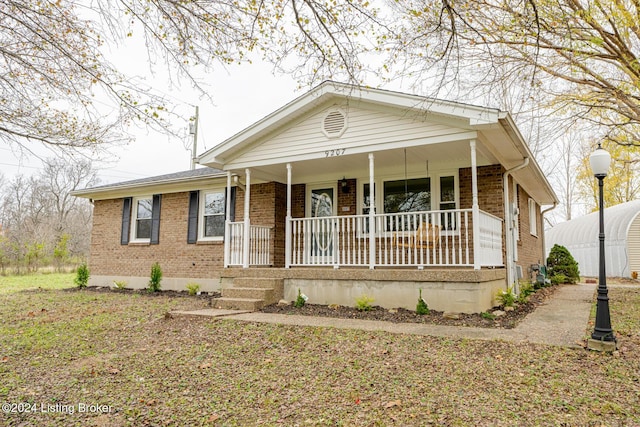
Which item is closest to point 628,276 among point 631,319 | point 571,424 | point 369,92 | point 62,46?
point 631,319

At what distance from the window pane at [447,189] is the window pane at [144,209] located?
897 cm

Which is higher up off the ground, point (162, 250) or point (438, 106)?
point (438, 106)

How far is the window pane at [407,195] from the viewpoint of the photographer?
9.20m

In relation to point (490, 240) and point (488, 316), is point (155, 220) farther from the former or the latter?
point (488, 316)

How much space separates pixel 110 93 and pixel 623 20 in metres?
8.84

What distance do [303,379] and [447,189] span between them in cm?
611

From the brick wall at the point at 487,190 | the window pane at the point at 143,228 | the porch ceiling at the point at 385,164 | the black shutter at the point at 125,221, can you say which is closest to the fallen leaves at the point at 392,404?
the porch ceiling at the point at 385,164

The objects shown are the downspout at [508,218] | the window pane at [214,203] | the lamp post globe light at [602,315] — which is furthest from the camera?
the window pane at [214,203]

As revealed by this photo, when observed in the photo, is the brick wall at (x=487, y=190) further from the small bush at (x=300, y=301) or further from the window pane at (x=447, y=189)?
the small bush at (x=300, y=301)

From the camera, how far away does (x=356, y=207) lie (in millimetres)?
9875

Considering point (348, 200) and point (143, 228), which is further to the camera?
point (143, 228)

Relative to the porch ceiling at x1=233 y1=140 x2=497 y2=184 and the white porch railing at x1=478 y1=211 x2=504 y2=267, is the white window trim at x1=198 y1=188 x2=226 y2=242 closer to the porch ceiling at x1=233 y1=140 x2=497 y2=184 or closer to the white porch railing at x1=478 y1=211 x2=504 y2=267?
the porch ceiling at x1=233 y1=140 x2=497 y2=184

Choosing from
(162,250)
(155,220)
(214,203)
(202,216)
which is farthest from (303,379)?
(155,220)

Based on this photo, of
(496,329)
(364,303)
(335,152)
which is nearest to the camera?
(496,329)
